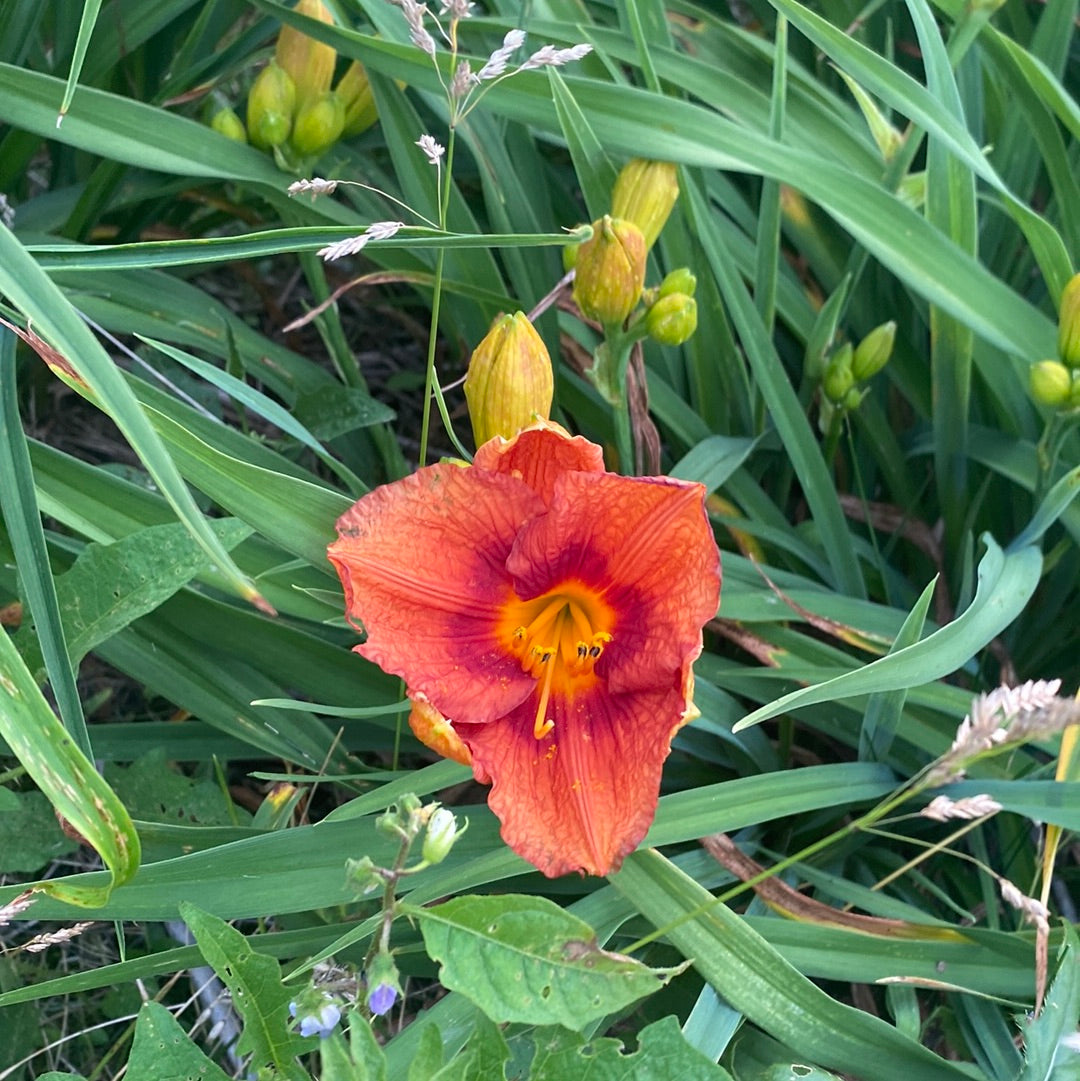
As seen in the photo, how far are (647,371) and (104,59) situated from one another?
89cm

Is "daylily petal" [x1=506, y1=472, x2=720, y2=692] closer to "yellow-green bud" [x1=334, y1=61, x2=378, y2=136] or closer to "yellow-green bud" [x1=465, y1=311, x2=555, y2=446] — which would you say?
"yellow-green bud" [x1=465, y1=311, x2=555, y2=446]

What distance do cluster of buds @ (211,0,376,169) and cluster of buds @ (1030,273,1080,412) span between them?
950 millimetres

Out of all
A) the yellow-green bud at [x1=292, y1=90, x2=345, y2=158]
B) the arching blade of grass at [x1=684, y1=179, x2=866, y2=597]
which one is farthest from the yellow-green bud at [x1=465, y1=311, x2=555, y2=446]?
the yellow-green bud at [x1=292, y1=90, x2=345, y2=158]

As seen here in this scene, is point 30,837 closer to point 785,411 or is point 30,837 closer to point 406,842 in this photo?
point 406,842

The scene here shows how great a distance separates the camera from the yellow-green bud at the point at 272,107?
1.41 meters

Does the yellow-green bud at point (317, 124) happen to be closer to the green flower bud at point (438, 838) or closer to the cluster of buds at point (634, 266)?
the cluster of buds at point (634, 266)

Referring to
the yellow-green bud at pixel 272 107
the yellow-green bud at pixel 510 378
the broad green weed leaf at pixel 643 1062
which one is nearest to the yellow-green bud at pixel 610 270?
the yellow-green bud at pixel 510 378

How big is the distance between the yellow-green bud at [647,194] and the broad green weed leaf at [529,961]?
813mm

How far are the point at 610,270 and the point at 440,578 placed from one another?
1.31ft

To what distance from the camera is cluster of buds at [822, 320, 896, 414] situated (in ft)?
4.79

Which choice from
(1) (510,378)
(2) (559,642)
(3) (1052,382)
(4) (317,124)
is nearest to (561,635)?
(2) (559,642)

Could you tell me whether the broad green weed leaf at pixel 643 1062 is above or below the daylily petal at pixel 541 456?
below

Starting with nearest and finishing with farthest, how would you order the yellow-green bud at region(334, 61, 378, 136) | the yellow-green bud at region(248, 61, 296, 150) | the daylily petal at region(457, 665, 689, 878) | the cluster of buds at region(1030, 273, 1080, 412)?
the daylily petal at region(457, 665, 689, 878)
the cluster of buds at region(1030, 273, 1080, 412)
the yellow-green bud at region(248, 61, 296, 150)
the yellow-green bud at region(334, 61, 378, 136)

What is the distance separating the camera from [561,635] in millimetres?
1182
